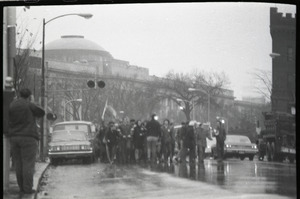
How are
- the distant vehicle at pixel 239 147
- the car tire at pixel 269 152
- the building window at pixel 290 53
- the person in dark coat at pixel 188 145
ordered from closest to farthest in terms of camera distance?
the building window at pixel 290 53 < the distant vehicle at pixel 239 147 < the person in dark coat at pixel 188 145 < the car tire at pixel 269 152

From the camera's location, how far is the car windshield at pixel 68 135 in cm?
4747

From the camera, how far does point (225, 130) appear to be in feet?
156

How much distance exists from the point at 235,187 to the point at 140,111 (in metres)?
1.18

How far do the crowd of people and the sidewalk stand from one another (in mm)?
611

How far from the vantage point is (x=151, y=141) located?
157 ft

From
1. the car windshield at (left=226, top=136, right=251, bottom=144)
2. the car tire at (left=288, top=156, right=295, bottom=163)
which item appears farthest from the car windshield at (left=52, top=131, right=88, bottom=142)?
the car tire at (left=288, top=156, right=295, bottom=163)

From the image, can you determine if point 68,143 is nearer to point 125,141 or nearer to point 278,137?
point 125,141

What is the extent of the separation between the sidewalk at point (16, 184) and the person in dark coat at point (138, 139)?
0.91 metres

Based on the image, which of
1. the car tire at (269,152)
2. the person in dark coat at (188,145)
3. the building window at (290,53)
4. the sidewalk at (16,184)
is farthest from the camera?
the car tire at (269,152)

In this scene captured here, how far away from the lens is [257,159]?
157ft

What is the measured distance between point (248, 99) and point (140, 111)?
3.45ft

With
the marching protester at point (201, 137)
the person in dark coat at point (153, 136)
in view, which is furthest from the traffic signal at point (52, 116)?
the marching protester at point (201, 137)

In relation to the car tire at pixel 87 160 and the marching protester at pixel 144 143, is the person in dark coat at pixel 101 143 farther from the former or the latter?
the marching protester at pixel 144 143

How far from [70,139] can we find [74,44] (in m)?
0.97
